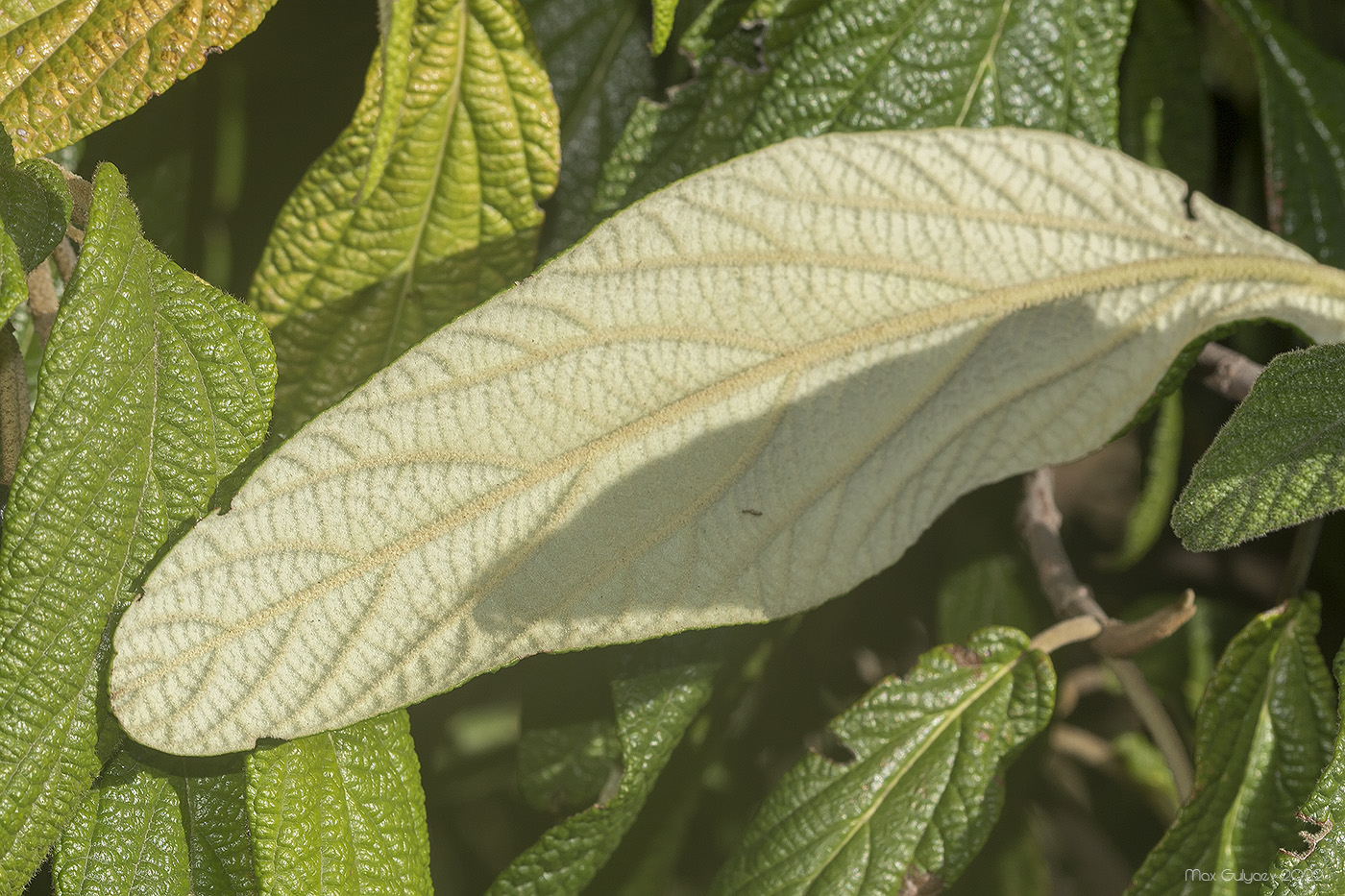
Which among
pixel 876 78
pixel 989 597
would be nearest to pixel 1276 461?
pixel 876 78

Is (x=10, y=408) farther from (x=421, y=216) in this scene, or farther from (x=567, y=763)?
(x=567, y=763)

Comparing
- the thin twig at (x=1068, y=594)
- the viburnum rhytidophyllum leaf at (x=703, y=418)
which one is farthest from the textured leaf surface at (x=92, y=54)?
the thin twig at (x=1068, y=594)

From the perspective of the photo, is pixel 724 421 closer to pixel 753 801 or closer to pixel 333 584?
pixel 333 584

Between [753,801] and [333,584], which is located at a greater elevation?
[333,584]

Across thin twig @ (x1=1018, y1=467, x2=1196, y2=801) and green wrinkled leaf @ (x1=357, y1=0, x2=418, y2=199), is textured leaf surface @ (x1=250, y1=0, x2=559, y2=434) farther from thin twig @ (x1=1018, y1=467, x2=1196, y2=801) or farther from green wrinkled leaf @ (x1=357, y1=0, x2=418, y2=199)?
thin twig @ (x1=1018, y1=467, x2=1196, y2=801)

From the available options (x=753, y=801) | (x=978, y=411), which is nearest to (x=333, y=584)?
(x=978, y=411)
